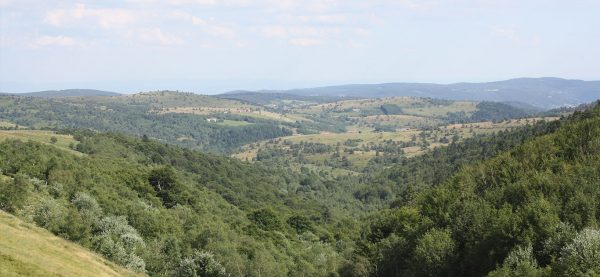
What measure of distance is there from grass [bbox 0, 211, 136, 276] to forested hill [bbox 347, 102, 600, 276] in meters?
33.2

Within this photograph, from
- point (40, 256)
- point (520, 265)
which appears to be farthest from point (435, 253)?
point (40, 256)

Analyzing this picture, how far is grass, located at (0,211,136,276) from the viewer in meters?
34.1

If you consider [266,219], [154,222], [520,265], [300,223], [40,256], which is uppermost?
[40,256]

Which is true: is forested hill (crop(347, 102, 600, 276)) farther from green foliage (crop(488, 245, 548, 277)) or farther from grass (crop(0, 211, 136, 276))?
grass (crop(0, 211, 136, 276))

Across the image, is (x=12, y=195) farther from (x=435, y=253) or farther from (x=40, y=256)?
(x=435, y=253)

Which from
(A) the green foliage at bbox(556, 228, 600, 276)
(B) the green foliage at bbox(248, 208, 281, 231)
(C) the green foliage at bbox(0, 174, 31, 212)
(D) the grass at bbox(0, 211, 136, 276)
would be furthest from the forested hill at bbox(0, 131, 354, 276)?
(A) the green foliage at bbox(556, 228, 600, 276)

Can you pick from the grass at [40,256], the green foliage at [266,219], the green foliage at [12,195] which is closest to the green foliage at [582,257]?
the grass at [40,256]

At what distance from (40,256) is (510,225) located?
43954mm

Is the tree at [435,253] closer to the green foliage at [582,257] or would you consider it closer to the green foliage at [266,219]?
the green foliage at [582,257]

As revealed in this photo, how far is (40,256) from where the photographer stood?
128ft

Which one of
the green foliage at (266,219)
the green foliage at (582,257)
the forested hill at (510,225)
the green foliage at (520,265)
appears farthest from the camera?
the green foliage at (266,219)

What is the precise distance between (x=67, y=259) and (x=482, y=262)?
134 feet

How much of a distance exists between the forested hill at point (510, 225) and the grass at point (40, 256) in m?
33.2

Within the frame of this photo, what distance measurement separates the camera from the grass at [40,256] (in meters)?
34.1
